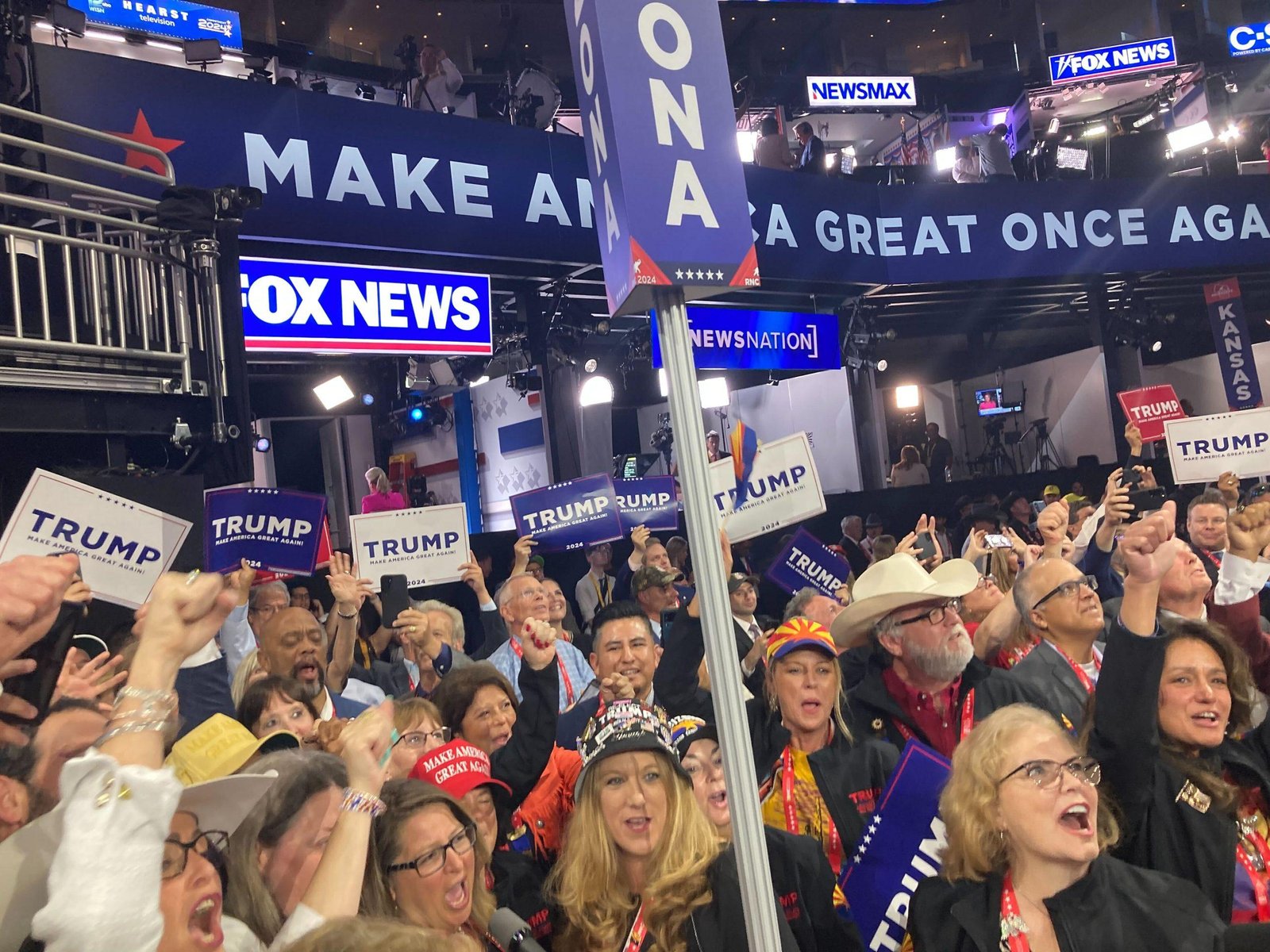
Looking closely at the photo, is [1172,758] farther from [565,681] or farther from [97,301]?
[97,301]

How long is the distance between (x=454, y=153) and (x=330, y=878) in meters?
7.16

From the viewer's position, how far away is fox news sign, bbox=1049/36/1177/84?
852 inches

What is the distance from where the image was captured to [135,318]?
4754mm

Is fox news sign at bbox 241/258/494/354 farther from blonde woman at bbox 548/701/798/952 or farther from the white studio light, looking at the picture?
the white studio light

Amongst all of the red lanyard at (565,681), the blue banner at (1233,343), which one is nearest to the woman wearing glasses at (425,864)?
the red lanyard at (565,681)

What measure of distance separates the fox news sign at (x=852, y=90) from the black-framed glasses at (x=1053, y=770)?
19.6 meters

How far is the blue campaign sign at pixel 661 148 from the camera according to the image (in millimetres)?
1678

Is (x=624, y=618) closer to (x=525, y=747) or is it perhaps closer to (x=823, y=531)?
(x=525, y=747)

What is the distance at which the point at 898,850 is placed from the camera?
2.68 meters

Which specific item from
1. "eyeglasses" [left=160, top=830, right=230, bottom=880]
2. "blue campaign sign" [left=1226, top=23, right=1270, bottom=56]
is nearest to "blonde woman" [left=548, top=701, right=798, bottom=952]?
"eyeglasses" [left=160, top=830, right=230, bottom=880]

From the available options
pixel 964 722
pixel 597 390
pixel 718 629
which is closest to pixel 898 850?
Answer: pixel 964 722

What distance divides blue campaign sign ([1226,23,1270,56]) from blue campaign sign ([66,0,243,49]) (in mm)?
20277

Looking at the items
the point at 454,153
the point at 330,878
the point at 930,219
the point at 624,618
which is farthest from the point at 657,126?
the point at 930,219

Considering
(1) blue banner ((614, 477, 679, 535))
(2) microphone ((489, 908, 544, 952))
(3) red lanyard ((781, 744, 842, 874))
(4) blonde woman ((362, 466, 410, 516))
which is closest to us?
(2) microphone ((489, 908, 544, 952))
